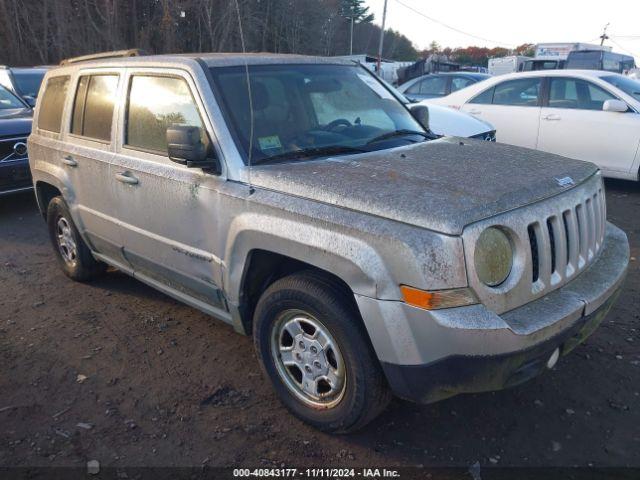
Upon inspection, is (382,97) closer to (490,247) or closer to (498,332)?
(490,247)

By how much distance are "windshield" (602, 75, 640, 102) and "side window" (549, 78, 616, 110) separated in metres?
0.20

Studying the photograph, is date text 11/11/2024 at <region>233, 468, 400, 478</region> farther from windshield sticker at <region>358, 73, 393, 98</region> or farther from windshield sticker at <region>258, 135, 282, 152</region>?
windshield sticker at <region>358, 73, 393, 98</region>

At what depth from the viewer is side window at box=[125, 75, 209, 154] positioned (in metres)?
3.30

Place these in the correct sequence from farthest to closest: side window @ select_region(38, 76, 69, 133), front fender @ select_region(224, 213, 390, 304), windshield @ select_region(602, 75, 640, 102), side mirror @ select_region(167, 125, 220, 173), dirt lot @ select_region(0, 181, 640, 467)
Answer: windshield @ select_region(602, 75, 640, 102) < side window @ select_region(38, 76, 69, 133) < side mirror @ select_region(167, 125, 220, 173) < dirt lot @ select_region(0, 181, 640, 467) < front fender @ select_region(224, 213, 390, 304)

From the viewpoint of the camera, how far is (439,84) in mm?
11617

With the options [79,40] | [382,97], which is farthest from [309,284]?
[79,40]

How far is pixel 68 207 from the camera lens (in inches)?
181

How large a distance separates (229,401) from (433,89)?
9.89 metres

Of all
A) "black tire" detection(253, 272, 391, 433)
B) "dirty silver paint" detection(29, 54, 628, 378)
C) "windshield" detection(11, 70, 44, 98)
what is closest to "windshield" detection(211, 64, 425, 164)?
"dirty silver paint" detection(29, 54, 628, 378)

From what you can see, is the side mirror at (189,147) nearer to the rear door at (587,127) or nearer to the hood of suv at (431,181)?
the hood of suv at (431,181)

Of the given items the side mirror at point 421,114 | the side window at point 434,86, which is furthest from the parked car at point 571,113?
the side mirror at point 421,114

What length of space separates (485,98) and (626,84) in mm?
1962

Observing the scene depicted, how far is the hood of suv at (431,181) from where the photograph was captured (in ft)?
7.79

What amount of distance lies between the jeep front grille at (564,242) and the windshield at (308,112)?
1.19 metres
